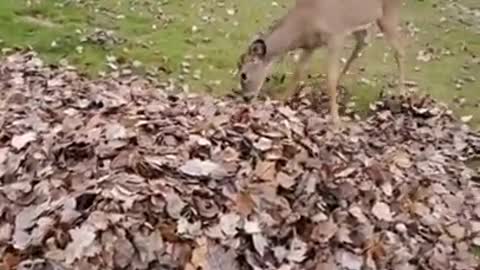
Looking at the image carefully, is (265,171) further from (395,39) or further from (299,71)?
(395,39)

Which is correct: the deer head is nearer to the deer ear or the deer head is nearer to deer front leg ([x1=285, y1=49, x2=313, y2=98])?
the deer ear

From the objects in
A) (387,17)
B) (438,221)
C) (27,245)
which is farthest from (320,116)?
(27,245)

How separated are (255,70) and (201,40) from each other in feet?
7.45

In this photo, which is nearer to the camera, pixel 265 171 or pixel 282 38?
pixel 265 171

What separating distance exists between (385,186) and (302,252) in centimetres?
93

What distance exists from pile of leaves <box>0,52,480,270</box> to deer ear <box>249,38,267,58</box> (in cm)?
215

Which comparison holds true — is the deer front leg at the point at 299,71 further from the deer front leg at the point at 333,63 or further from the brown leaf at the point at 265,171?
the brown leaf at the point at 265,171

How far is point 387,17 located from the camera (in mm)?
9633

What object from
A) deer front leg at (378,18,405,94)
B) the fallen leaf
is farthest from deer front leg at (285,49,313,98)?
the fallen leaf

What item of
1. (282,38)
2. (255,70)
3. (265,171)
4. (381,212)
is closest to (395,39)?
(282,38)

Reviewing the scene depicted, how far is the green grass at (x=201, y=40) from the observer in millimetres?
9938

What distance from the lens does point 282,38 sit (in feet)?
29.0

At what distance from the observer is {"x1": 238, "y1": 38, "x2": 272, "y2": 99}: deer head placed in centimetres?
889

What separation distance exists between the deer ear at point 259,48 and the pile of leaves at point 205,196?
215 cm
